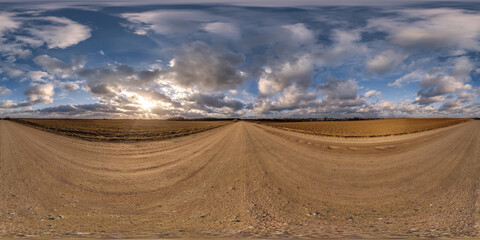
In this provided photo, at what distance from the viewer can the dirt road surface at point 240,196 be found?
492cm

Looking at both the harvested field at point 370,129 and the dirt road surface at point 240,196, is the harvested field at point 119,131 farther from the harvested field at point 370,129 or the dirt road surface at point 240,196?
the harvested field at point 370,129

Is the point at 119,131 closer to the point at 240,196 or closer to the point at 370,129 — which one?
the point at 240,196

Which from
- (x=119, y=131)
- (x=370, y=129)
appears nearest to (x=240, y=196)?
(x=119, y=131)

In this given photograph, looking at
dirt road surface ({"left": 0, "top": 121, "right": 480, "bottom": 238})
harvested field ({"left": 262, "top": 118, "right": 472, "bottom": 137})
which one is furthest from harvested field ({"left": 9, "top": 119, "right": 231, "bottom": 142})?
harvested field ({"left": 262, "top": 118, "right": 472, "bottom": 137})

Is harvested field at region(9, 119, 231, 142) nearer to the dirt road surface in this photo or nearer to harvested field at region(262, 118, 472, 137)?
the dirt road surface

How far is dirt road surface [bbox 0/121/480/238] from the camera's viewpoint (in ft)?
16.1

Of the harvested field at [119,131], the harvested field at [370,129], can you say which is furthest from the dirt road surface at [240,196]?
the harvested field at [370,129]

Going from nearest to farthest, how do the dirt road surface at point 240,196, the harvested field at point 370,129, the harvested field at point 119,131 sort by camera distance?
the dirt road surface at point 240,196 < the harvested field at point 119,131 < the harvested field at point 370,129

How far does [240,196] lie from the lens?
6555 millimetres

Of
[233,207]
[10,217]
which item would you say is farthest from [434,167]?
[10,217]

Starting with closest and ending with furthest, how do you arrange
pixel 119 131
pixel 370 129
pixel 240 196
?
pixel 240 196 → pixel 119 131 → pixel 370 129

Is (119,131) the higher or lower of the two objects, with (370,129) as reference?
lower

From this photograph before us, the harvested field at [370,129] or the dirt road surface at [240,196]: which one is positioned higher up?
the harvested field at [370,129]

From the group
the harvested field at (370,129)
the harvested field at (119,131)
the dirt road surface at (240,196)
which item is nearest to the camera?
the dirt road surface at (240,196)
